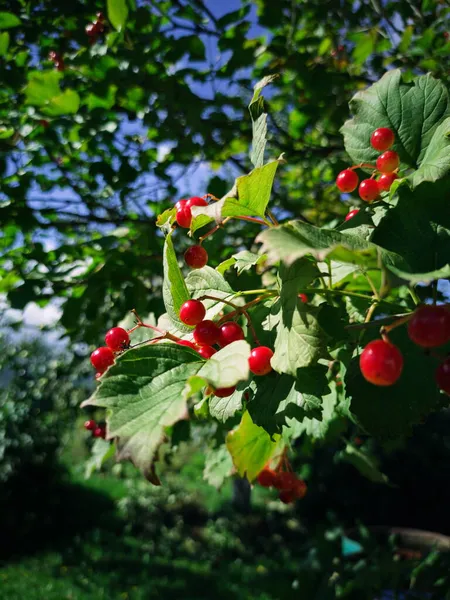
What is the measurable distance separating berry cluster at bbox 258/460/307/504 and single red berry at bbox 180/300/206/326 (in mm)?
1106

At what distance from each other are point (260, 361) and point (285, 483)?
1032 millimetres

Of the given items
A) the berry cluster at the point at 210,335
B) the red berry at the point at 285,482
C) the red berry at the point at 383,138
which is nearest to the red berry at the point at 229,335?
the berry cluster at the point at 210,335

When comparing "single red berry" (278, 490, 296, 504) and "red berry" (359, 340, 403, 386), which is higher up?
"red berry" (359, 340, 403, 386)

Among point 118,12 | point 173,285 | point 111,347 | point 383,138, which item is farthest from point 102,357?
point 118,12

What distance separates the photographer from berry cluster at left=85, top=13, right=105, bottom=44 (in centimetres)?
288

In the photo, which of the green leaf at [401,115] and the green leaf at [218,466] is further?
the green leaf at [218,466]

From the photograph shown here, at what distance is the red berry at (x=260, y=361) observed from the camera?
989 mm

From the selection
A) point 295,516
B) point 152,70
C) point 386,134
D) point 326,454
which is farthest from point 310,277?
point 295,516

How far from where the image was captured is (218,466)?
8.49 feet

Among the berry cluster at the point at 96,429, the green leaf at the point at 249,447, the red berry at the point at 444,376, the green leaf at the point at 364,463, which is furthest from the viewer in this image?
the green leaf at the point at 364,463

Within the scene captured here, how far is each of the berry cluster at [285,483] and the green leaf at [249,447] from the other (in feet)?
1.02

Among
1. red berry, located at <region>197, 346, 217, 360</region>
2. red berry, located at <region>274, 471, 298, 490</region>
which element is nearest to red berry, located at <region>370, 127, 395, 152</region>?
red berry, located at <region>197, 346, 217, 360</region>

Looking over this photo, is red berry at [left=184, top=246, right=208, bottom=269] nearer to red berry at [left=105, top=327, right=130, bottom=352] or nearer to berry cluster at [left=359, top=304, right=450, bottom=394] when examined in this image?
red berry at [left=105, top=327, right=130, bottom=352]

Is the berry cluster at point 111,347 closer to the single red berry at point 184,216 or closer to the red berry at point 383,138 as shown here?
the single red berry at point 184,216
